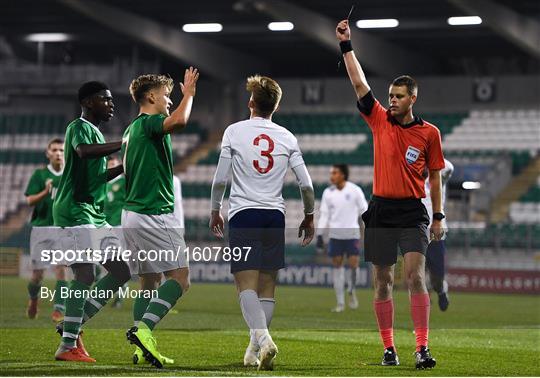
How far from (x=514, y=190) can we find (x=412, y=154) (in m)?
25.2

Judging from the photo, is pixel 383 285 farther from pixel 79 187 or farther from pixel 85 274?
pixel 79 187

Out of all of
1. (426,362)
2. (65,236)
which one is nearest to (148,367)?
(65,236)

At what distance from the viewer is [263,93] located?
32.0ft

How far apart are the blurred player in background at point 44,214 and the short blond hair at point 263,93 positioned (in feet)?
17.1

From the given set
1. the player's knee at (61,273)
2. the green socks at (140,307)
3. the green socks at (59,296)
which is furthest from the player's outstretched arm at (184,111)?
the player's knee at (61,273)

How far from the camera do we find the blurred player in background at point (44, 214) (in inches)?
587

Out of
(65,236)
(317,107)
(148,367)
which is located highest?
(317,107)

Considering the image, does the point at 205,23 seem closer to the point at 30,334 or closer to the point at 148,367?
the point at 30,334

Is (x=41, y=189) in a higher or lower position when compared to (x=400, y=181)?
higher

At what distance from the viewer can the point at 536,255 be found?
29.0 m

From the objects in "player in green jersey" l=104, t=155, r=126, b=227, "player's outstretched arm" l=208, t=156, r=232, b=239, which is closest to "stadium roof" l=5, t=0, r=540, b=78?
"player in green jersey" l=104, t=155, r=126, b=227

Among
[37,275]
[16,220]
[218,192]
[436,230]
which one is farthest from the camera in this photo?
[16,220]

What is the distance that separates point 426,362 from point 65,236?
3142 millimetres

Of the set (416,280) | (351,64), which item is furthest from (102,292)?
(351,64)
